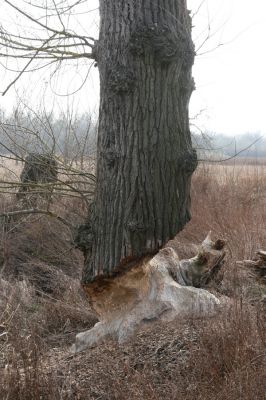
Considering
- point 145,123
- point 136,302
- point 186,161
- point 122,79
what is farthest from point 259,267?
point 122,79

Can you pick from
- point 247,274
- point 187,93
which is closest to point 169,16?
point 187,93

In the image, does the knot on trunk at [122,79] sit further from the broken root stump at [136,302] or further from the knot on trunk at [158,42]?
→ the broken root stump at [136,302]

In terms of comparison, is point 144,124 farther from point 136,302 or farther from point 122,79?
point 136,302

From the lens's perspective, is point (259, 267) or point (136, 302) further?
point (259, 267)

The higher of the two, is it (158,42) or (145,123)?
(158,42)

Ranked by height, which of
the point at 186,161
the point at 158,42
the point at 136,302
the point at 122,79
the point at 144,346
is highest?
the point at 158,42

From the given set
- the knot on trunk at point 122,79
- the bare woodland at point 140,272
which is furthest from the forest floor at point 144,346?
the knot on trunk at point 122,79

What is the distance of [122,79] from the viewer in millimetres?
3664

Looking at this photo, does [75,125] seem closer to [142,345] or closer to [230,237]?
[230,237]

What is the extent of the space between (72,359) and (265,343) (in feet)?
5.01

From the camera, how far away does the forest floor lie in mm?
3021

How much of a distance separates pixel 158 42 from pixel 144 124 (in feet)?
1.82

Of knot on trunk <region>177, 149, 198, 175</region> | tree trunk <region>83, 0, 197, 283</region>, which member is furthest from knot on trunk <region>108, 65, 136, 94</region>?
knot on trunk <region>177, 149, 198, 175</region>

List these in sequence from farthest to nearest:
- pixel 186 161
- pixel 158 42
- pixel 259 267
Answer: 1. pixel 259 267
2. pixel 186 161
3. pixel 158 42
